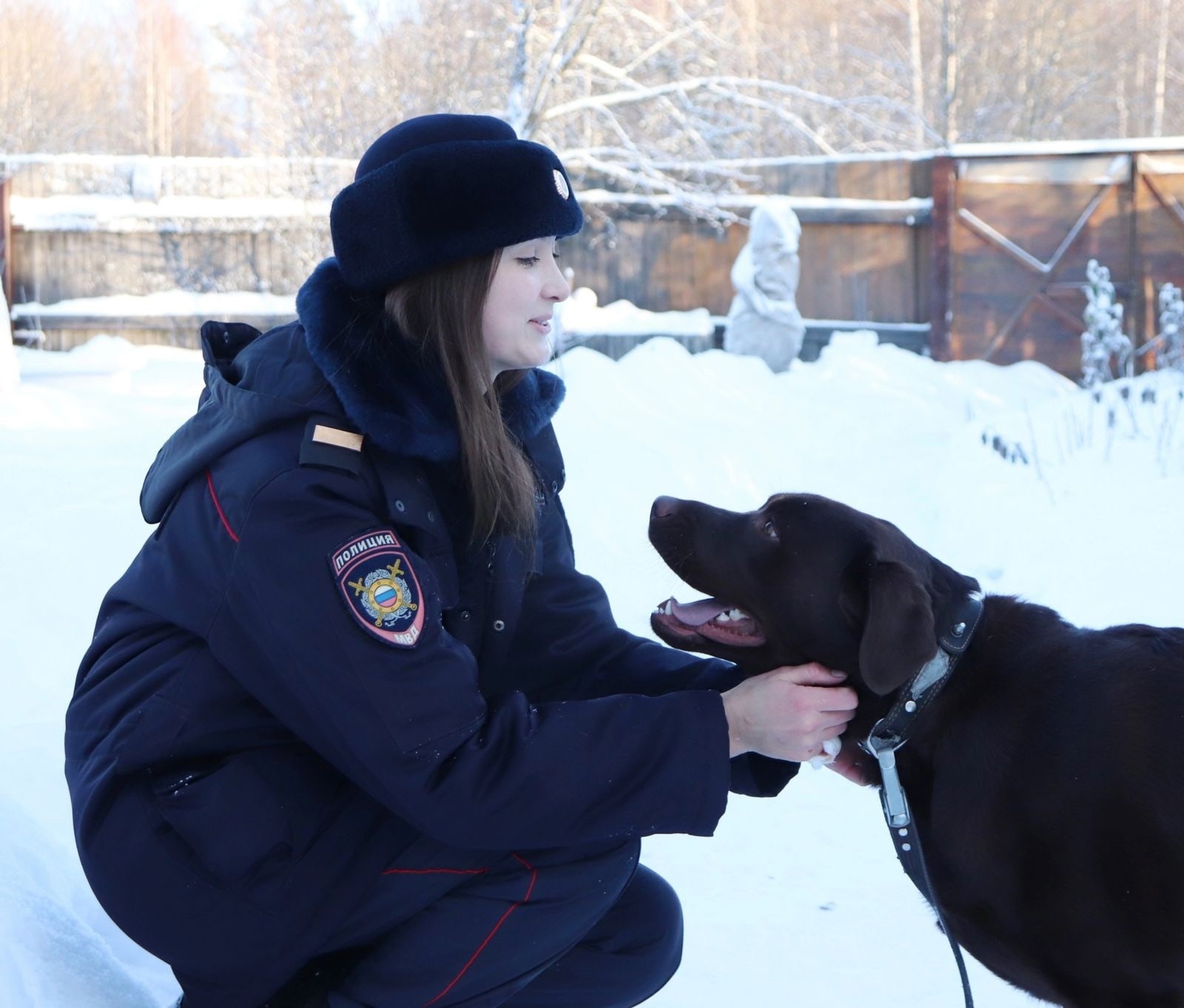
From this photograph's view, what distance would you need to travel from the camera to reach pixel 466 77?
11.2 metres

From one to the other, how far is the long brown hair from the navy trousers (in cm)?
52

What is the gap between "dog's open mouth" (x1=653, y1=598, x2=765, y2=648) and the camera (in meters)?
2.17

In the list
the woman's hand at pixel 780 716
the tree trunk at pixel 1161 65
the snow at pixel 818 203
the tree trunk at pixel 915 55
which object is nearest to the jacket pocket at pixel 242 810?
the woman's hand at pixel 780 716

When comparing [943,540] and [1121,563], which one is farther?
[943,540]

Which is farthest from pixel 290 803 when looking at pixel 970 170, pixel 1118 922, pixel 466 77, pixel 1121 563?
pixel 970 170

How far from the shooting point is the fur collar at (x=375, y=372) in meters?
1.81

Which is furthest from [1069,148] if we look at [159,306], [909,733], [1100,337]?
[909,733]

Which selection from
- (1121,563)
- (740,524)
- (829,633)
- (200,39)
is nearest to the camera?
(829,633)

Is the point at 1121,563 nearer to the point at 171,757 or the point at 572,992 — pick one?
the point at 572,992

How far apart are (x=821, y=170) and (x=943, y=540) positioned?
939 cm

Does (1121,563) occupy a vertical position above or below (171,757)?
below

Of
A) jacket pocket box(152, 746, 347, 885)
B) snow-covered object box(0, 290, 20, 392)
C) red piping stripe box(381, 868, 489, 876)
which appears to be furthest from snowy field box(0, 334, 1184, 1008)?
red piping stripe box(381, 868, 489, 876)

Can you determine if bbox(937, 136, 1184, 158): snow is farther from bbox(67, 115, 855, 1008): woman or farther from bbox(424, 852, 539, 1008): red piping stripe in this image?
bbox(424, 852, 539, 1008): red piping stripe

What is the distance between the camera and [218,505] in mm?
1768
